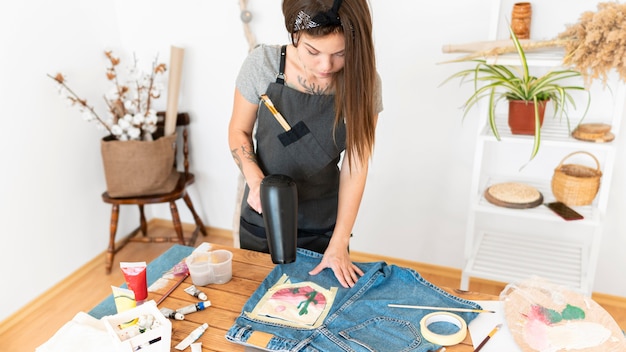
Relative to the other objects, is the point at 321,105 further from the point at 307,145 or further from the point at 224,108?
the point at 224,108

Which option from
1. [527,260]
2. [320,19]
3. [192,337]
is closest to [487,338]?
[192,337]

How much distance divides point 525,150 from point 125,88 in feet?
6.94

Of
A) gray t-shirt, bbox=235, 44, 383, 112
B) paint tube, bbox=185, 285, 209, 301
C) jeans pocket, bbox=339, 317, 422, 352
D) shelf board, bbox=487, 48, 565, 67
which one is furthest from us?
shelf board, bbox=487, 48, 565, 67

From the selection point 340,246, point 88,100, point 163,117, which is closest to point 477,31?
point 340,246

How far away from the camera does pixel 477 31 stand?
7.93 feet

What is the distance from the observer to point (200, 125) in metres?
3.14

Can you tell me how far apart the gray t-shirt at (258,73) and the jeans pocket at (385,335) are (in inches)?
25.8

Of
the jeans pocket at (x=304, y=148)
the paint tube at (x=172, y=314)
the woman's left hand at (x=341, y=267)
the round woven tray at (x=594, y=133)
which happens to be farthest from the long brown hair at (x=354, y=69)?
the round woven tray at (x=594, y=133)

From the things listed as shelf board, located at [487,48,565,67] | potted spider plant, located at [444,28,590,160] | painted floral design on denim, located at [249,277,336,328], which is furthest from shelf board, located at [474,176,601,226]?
painted floral design on denim, located at [249,277,336,328]

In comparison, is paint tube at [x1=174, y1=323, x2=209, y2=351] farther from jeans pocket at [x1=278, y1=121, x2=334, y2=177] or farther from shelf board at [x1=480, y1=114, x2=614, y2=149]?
shelf board at [x1=480, y1=114, x2=614, y2=149]

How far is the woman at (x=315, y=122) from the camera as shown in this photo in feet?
4.35

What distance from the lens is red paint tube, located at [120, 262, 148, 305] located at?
4.23 ft

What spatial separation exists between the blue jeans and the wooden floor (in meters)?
1.58

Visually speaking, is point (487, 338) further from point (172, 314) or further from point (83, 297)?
point (83, 297)
